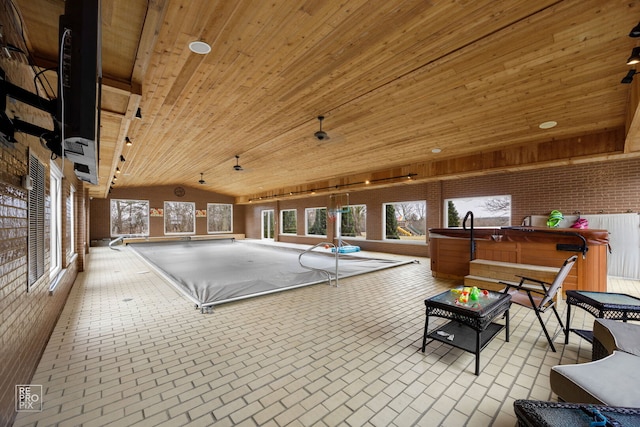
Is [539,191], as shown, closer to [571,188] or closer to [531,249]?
[571,188]

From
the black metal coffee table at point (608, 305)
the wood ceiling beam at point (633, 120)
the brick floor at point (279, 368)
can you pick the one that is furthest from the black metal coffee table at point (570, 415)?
the wood ceiling beam at point (633, 120)

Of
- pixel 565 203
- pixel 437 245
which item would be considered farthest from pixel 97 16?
pixel 565 203

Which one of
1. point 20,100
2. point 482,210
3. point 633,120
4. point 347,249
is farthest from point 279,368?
point 347,249

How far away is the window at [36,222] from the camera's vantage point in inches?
86.9

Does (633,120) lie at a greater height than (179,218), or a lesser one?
greater

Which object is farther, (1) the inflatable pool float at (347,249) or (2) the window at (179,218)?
(2) the window at (179,218)

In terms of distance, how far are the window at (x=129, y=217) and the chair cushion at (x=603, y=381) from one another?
15977 millimetres

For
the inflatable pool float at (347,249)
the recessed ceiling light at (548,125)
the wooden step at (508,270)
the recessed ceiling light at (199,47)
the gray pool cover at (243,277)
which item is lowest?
the inflatable pool float at (347,249)

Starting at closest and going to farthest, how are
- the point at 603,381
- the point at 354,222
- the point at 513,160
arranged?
the point at 603,381 → the point at 513,160 → the point at 354,222

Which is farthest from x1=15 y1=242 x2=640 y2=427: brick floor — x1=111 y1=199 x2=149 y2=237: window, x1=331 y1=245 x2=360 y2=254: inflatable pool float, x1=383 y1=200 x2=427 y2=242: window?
x1=111 y1=199 x2=149 y2=237: window

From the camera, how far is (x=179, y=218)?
47.8 feet

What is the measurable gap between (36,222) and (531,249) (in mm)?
6881

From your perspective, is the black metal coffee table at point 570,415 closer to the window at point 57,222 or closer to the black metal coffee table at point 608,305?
the black metal coffee table at point 608,305

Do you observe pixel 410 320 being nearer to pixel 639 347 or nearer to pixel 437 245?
pixel 639 347
